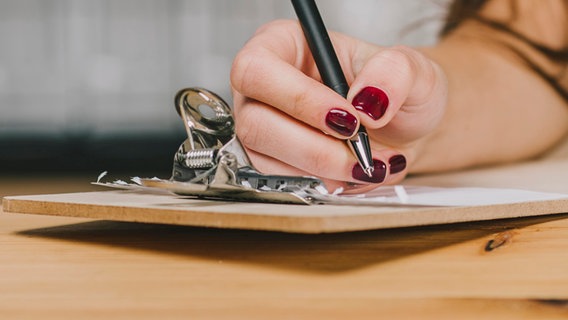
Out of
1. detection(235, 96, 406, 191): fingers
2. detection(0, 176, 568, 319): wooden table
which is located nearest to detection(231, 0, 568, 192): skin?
detection(235, 96, 406, 191): fingers

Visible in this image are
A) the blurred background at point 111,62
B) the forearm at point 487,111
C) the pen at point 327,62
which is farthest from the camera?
the blurred background at point 111,62

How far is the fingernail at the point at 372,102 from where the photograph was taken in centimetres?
47

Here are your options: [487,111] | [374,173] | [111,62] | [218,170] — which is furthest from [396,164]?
[111,62]

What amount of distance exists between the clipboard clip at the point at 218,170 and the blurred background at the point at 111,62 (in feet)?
2.75

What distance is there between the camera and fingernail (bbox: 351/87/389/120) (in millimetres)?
468

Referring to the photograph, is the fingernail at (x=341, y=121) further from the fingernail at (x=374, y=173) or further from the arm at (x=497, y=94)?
the arm at (x=497, y=94)

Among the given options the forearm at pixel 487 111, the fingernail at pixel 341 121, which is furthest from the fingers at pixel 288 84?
the forearm at pixel 487 111

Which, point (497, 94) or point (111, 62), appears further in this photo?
point (111, 62)

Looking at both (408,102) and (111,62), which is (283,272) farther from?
(111,62)

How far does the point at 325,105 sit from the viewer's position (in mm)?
466

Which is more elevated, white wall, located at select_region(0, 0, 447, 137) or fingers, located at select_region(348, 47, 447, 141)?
white wall, located at select_region(0, 0, 447, 137)

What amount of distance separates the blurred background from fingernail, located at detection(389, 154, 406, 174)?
2.71 ft

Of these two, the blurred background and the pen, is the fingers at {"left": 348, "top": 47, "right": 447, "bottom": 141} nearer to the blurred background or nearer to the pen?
the pen

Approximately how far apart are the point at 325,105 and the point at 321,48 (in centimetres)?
6
